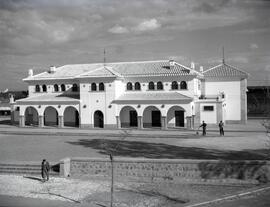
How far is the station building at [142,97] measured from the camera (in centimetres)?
3703

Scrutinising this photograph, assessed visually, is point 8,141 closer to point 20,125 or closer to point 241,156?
point 20,125

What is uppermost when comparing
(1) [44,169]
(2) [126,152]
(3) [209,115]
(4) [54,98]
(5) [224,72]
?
(5) [224,72]

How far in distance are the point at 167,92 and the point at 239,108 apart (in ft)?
26.3

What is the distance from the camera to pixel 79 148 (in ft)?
84.3

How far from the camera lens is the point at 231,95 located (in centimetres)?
4006

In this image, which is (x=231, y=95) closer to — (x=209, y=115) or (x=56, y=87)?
(x=209, y=115)

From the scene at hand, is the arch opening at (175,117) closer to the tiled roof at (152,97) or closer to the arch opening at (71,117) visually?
the tiled roof at (152,97)

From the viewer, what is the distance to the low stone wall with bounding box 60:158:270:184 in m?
17.2

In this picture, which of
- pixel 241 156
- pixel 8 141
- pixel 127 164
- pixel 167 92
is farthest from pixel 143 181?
pixel 167 92

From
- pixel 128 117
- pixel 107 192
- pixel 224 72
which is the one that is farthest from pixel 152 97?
pixel 107 192

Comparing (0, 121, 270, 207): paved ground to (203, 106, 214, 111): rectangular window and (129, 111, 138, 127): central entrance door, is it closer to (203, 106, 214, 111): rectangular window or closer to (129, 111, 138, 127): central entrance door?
(203, 106, 214, 111): rectangular window

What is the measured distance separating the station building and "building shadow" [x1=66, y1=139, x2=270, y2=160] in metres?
10.2

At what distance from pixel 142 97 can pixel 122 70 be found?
4772 millimetres

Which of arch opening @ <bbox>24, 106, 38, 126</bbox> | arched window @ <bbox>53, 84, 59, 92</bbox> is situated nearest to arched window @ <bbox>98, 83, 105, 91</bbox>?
arched window @ <bbox>53, 84, 59, 92</bbox>
